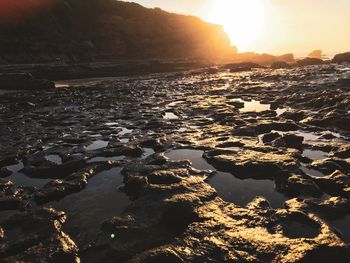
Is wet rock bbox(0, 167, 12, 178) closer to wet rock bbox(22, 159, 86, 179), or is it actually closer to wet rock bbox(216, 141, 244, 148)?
wet rock bbox(22, 159, 86, 179)

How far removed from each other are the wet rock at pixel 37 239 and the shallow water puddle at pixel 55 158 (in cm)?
352

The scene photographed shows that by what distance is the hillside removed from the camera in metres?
75.1

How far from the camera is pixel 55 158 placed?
10.5m

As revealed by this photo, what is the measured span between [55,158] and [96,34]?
85998 millimetres

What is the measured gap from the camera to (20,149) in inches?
454

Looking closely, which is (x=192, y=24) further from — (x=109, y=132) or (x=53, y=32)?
(x=109, y=132)

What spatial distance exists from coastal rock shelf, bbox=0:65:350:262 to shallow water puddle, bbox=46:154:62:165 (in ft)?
0.12

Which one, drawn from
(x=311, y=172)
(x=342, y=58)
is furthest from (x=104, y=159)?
(x=342, y=58)

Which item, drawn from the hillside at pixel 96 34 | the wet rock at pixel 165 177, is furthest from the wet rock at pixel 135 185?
the hillside at pixel 96 34

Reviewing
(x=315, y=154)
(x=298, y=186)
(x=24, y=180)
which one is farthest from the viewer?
(x=315, y=154)

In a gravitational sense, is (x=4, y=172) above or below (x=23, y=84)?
above

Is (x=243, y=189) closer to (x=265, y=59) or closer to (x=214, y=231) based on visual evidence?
(x=214, y=231)

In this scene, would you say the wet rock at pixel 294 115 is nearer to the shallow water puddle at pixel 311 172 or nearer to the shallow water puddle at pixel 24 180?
the shallow water puddle at pixel 311 172

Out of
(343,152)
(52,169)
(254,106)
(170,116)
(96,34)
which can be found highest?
(96,34)
